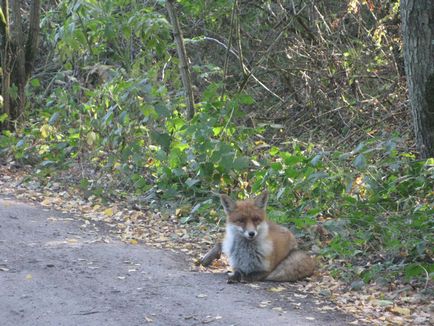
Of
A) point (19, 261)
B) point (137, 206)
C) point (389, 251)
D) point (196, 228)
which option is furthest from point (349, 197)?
point (19, 261)

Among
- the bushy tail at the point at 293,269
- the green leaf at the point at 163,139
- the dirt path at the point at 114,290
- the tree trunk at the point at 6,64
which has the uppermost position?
the tree trunk at the point at 6,64

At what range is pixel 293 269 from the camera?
7512 millimetres

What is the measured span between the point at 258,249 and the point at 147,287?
4.20 feet

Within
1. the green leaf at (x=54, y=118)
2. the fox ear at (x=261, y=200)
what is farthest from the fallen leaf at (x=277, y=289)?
the green leaf at (x=54, y=118)

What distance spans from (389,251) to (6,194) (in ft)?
20.0

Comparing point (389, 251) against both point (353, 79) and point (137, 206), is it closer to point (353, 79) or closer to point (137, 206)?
point (137, 206)

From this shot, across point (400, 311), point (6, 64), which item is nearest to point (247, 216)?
point (400, 311)

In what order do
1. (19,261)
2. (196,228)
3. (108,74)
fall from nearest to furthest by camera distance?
(19,261)
(196,228)
(108,74)

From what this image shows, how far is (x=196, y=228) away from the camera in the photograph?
9719 mm

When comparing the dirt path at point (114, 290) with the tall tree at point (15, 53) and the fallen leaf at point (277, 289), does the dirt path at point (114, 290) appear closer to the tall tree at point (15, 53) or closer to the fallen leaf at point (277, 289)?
the fallen leaf at point (277, 289)

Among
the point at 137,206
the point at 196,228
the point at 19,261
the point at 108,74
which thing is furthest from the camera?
the point at 108,74

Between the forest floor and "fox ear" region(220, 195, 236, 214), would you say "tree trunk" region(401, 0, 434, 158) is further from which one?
"fox ear" region(220, 195, 236, 214)

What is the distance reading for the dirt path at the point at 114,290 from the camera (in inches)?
237

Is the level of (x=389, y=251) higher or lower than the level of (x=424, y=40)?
lower
